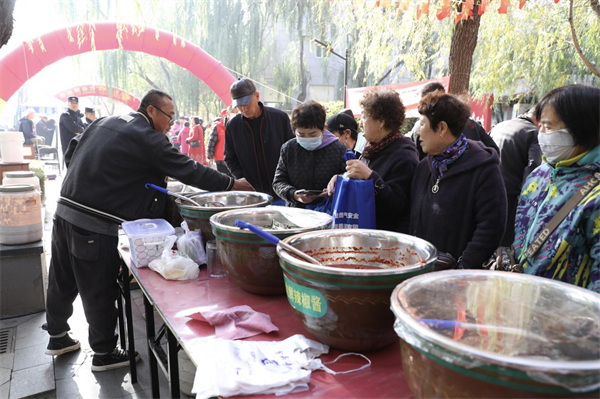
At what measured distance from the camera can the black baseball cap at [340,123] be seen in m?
3.35

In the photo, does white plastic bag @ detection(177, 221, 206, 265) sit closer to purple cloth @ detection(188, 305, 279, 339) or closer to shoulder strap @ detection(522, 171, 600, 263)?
purple cloth @ detection(188, 305, 279, 339)

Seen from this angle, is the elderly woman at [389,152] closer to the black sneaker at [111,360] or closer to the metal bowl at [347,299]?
the metal bowl at [347,299]

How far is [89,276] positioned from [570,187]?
2369mm

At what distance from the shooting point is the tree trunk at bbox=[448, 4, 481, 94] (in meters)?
4.86

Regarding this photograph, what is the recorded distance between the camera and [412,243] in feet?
4.22

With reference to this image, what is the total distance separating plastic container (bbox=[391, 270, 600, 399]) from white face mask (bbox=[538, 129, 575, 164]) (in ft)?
2.31

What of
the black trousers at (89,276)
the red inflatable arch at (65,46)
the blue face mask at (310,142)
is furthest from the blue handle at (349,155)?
the red inflatable arch at (65,46)

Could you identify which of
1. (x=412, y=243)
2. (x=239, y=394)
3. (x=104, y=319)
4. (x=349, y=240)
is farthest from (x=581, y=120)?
(x=104, y=319)

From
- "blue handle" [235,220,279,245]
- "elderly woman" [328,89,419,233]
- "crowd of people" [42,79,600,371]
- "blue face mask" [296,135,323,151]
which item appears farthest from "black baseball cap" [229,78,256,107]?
"blue handle" [235,220,279,245]

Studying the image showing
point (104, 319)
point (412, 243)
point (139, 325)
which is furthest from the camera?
point (139, 325)

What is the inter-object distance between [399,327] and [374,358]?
35cm

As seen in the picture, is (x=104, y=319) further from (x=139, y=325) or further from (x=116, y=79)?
(x=116, y=79)

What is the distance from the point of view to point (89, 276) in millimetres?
2350

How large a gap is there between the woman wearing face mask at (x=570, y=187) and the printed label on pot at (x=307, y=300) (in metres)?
0.89
